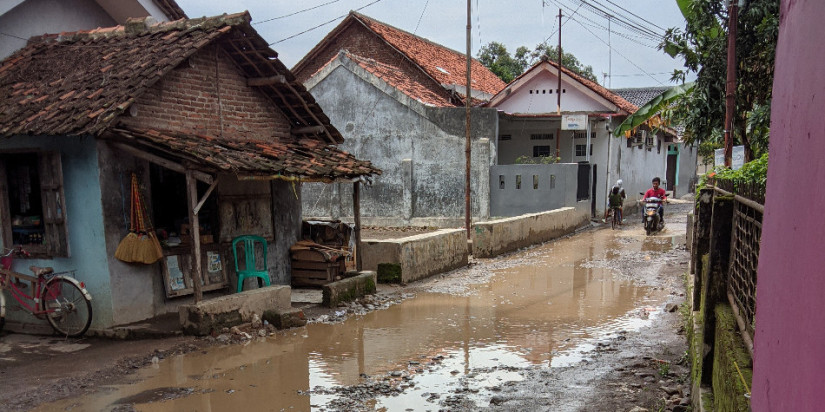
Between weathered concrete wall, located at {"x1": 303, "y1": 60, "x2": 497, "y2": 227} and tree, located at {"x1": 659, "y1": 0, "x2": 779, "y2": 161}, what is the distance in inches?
252

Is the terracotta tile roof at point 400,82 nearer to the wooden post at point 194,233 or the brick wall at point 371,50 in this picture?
the brick wall at point 371,50

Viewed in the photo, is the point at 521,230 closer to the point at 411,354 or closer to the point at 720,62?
the point at 720,62

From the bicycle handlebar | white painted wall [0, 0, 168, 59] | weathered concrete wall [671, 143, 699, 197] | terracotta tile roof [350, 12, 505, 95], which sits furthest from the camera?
weathered concrete wall [671, 143, 699, 197]

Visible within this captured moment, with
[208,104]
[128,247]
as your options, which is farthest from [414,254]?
[128,247]

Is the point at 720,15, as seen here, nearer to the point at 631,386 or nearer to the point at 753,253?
the point at 631,386

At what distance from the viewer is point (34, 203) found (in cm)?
846

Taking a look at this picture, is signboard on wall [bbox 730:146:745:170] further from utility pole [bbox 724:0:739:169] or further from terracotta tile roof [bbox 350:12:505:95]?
terracotta tile roof [bbox 350:12:505:95]

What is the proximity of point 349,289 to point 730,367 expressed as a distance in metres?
7.41

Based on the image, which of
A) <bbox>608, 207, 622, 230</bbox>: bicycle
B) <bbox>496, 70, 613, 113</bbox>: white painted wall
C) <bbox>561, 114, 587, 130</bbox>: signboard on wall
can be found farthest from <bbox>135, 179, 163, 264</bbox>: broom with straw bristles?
<bbox>496, 70, 613, 113</bbox>: white painted wall

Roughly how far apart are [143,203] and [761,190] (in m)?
7.56

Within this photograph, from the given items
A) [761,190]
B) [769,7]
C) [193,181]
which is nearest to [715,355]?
[761,190]

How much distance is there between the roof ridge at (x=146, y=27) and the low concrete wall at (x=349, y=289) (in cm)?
440

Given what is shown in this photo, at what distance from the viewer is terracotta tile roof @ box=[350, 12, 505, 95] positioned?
24.6 metres

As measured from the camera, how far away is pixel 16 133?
7.52 metres
